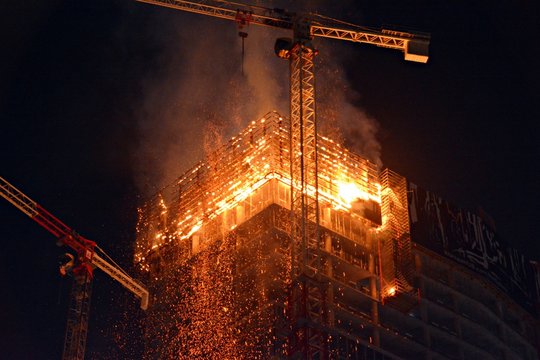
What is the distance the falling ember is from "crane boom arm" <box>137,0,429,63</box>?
9808mm

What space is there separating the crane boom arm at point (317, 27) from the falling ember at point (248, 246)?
32.2 feet

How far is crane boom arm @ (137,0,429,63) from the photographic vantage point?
9319cm

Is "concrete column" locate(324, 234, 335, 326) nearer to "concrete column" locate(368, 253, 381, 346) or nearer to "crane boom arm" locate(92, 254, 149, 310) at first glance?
"concrete column" locate(368, 253, 381, 346)

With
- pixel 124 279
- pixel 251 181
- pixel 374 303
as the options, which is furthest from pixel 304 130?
pixel 124 279

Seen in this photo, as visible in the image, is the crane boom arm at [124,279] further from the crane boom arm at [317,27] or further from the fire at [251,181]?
the crane boom arm at [317,27]

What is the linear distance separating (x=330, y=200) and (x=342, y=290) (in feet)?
29.5

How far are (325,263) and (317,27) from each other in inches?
865

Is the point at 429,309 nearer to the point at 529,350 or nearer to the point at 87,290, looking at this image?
the point at 529,350

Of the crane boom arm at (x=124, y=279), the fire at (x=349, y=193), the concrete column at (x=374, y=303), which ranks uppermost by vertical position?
the fire at (x=349, y=193)

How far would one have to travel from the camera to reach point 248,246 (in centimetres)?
9206

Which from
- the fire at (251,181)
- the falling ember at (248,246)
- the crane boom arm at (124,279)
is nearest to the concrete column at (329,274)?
the falling ember at (248,246)

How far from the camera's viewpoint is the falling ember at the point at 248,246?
90125 millimetres

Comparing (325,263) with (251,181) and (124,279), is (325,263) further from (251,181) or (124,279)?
(124,279)

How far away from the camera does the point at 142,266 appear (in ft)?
347
